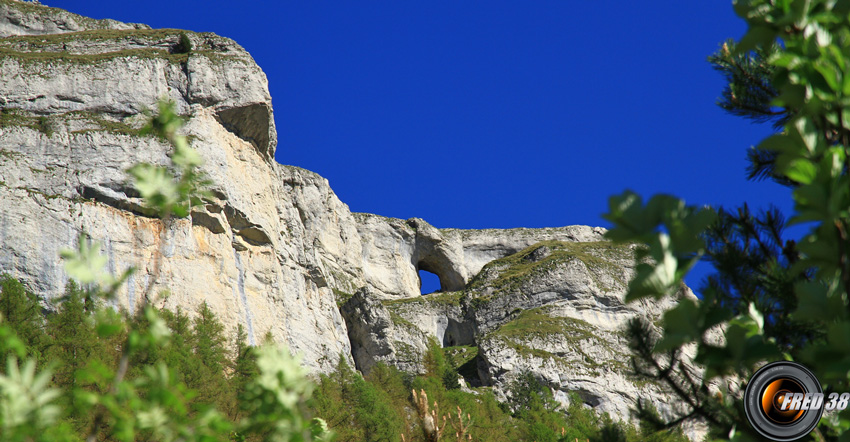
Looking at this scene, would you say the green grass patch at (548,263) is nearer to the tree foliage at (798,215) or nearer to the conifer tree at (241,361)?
the conifer tree at (241,361)

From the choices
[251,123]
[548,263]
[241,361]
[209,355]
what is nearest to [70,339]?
[209,355]

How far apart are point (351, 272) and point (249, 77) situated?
20630mm

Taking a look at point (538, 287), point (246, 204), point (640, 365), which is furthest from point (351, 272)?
point (640, 365)

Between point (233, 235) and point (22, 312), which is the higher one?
point (233, 235)

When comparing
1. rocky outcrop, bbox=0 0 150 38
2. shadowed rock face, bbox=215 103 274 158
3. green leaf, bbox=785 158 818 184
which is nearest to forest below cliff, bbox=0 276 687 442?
green leaf, bbox=785 158 818 184

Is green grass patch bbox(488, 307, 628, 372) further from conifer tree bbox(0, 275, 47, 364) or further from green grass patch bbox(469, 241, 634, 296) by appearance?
conifer tree bbox(0, 275, 47, 364)

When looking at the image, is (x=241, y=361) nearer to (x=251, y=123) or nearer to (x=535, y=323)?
(x=251, y=123)

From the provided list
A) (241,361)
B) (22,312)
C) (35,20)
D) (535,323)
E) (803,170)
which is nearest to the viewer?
(803,170)

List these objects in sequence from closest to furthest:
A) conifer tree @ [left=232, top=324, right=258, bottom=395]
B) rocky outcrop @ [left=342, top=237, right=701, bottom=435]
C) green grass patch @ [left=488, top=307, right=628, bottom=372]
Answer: conifer tree @ [left=232, top=324, right=258, bottom=395] → rocky outcrop @ [left=342, top=237, right=701, bottom=435] → green grass patch @ [left=488, top=307, right=628, bottom=372]

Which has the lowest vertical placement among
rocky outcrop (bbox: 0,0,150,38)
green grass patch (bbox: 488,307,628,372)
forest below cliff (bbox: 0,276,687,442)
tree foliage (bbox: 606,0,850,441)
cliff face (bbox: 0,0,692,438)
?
tree foliage (bbox: 606,0,850,441)

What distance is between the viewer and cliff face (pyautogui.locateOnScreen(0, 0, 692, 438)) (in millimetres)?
29922

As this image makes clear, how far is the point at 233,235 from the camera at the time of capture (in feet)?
117

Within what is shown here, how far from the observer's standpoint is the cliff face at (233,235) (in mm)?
29922

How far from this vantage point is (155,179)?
2.44m
